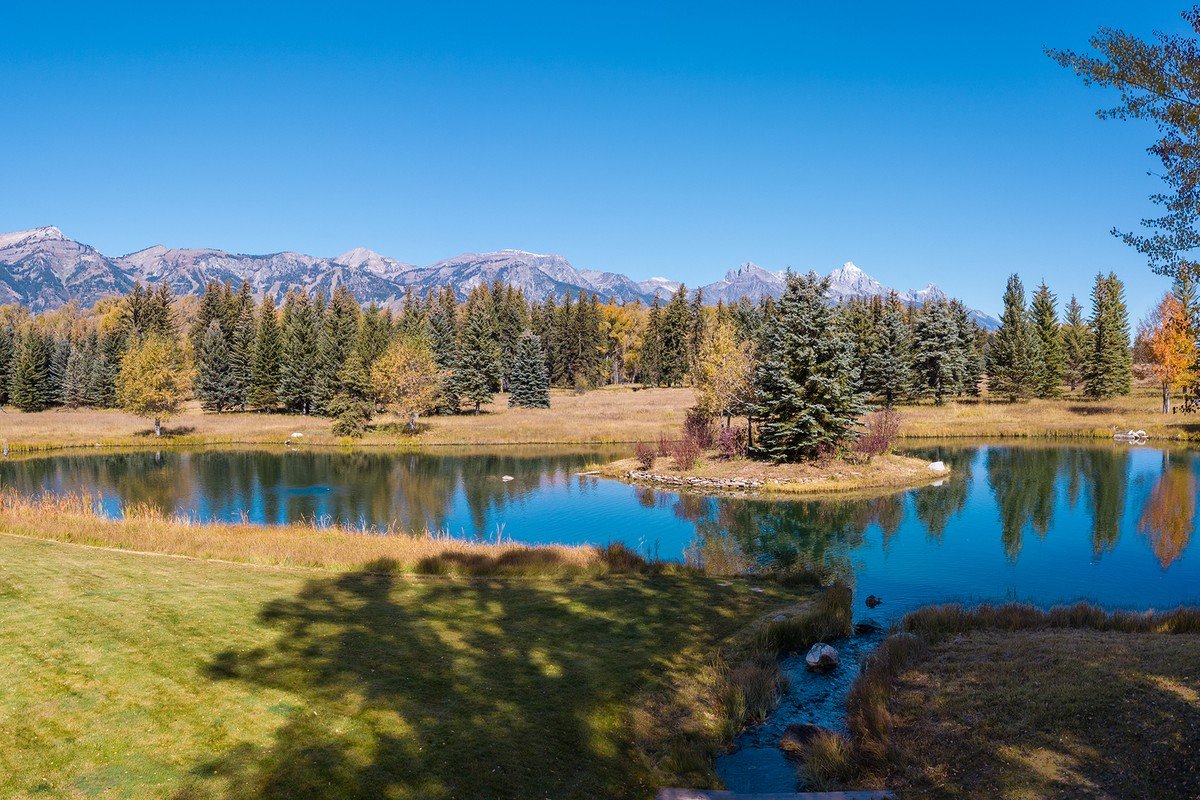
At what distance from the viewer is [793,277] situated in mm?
40312

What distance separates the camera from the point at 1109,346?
71.1 meters

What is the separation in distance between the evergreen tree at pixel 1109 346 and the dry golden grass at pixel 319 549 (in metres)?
72.3

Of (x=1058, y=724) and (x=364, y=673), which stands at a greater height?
(x=364, y=673)

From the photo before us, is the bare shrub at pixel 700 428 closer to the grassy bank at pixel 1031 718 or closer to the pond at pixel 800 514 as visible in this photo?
the pond at pixel 800 514

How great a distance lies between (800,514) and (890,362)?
147 feet

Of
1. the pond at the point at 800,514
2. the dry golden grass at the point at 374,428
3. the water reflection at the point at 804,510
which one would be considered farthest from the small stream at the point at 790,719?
the dry golden grass at the point at 374,428

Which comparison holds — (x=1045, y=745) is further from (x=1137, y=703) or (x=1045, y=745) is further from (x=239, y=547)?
(x=239, y=547)

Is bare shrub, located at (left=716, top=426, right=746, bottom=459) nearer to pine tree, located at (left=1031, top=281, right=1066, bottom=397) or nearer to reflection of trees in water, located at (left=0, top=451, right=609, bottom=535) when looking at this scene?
reflection of trees in water, located at (left=0, top=451, right=609, bottom=535)

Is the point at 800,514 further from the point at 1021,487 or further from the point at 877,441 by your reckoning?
the point at 1021,487

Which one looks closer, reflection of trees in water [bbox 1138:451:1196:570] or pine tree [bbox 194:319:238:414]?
reflection of trees in water [bbox 1138:451:1196:570]

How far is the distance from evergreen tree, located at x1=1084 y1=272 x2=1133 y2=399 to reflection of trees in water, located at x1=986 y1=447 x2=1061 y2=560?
24692 mm

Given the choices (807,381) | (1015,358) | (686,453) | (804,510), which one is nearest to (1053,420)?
(1015,358)

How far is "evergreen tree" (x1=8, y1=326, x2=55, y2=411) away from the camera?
8794 centimetres

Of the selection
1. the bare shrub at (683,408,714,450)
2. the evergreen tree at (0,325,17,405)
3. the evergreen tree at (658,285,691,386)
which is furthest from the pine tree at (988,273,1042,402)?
the evergreen tree at (0,325,17,405)
